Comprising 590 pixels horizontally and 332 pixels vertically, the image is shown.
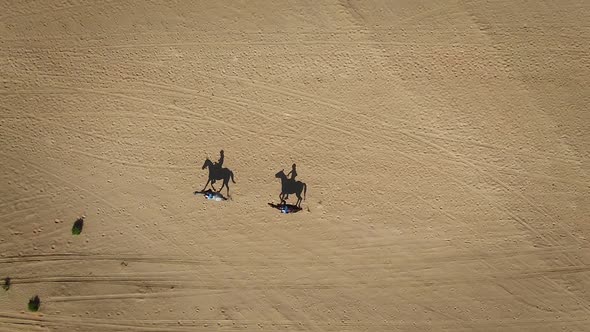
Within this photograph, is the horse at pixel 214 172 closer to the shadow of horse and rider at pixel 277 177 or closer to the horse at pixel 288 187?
the shadow of horse and rider at pixel 277 177

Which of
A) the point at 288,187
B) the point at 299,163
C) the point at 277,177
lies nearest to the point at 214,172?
the point at 277,177

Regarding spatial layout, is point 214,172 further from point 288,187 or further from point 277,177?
point 288,187

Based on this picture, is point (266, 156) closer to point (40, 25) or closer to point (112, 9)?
point (112, 9)

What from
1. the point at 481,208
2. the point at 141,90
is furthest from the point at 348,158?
the point at 141,90

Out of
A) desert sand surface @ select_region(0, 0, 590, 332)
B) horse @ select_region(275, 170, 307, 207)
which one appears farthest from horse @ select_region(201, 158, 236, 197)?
horse @ select_region(275, 170, 307, 207)

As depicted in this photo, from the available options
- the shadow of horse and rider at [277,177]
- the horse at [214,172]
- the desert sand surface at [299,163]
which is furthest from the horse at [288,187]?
the horse at [214,172]

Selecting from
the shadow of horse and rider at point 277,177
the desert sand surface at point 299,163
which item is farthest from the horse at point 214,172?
the desert sand surface at point 299,163

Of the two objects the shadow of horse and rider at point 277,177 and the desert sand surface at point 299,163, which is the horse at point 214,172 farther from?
the desert sand surface at point 299,163

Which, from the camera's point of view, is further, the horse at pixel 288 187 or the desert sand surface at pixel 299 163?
the horse at pixel 288 187
